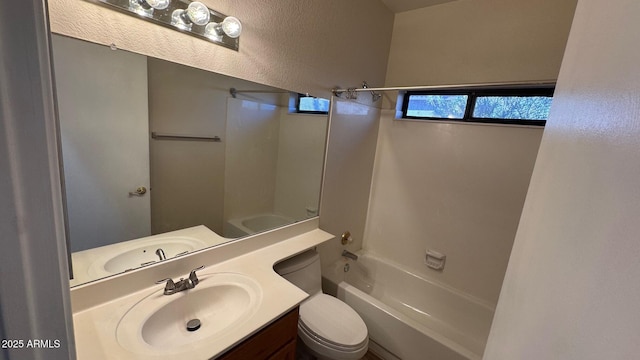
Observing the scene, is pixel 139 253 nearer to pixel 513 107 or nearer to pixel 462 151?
pixel 462 151

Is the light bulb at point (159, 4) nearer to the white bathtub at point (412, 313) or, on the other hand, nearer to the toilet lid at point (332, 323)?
the toilet lid at point (332, 323)

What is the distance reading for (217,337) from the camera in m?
0.90

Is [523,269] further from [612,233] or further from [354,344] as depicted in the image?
[354,344]

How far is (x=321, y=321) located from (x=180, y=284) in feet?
2.91

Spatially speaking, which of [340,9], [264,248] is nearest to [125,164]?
[264,248]

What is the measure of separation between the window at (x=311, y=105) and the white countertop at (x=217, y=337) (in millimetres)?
1024

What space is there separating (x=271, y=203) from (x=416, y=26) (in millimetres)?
1968

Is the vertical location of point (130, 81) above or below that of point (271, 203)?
above

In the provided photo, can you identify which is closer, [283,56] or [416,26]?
[283,56]

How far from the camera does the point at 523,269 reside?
2.00 ft

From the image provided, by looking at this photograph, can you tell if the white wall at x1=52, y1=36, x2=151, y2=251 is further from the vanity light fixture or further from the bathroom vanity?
the bathroom vanity

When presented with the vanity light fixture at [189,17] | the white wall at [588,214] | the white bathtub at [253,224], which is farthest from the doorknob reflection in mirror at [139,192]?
the white wall at [588,214]

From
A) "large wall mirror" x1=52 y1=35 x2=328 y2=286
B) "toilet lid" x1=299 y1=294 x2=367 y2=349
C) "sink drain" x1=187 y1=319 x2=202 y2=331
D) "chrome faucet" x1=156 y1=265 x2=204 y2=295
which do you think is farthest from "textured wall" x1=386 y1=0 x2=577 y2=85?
"sink drain" x1=187 y1=319 x2=202 y2=331

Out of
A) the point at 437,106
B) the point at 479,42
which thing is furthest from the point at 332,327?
the point at 479,42
